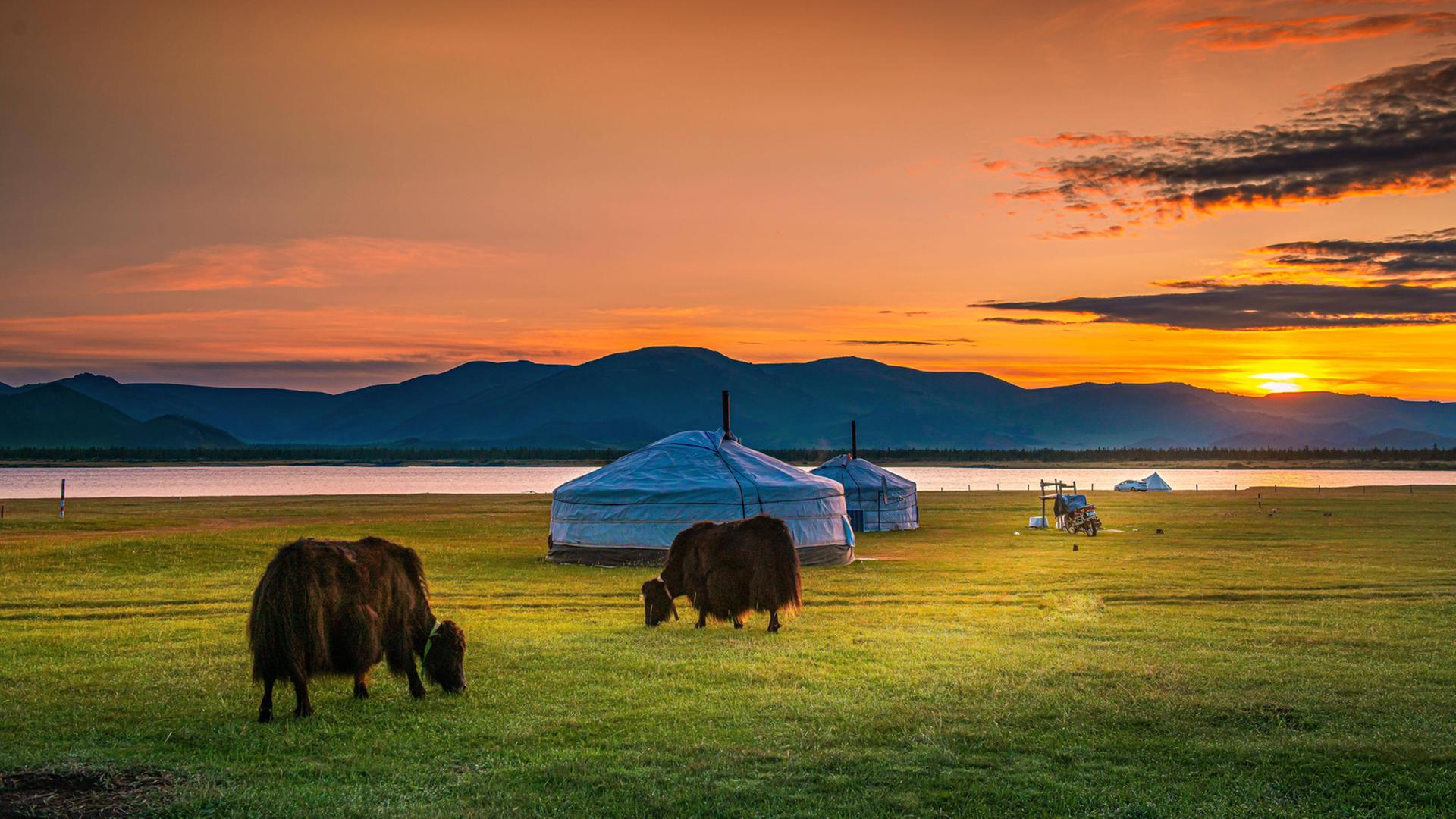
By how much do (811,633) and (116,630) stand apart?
10910 mm

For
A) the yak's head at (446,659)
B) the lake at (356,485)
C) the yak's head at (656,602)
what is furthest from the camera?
the lake at (356,485)

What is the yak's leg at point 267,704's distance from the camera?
10742 millimetres

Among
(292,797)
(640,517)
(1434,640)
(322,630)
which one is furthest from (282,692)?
(640,517)

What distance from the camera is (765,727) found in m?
10.5

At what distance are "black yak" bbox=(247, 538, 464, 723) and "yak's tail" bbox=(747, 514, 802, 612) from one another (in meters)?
6.04

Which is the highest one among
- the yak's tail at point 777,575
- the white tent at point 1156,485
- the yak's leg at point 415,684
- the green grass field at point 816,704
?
the yak's tail at point 777,575

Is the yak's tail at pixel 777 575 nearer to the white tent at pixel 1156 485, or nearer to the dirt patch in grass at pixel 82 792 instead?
the dirt patch in grass at pixel 82 792

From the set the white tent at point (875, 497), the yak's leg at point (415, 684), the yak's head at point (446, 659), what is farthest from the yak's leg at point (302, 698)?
the white tent at point (875, 497)

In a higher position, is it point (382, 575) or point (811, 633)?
point (382, 575)

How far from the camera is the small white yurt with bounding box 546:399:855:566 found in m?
29.4

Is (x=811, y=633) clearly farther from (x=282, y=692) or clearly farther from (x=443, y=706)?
(x=282, y=692)

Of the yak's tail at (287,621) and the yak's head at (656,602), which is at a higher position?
the yak's tail at (287,621)

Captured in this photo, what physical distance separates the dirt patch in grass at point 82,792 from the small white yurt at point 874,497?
3731 centimetres

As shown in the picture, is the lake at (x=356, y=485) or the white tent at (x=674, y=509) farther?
the lake at (x=356, y=485)
